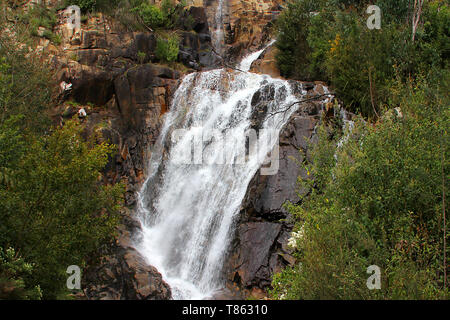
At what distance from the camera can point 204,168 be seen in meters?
16.5

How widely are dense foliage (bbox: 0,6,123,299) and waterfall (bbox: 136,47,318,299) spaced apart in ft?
10.8

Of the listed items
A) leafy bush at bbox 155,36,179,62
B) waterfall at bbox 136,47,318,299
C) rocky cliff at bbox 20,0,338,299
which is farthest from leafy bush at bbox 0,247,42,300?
leafy bush at bbox 155,36,179,62

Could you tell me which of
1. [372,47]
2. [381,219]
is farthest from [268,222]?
[372,47]

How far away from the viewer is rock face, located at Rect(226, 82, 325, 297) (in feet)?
39.1

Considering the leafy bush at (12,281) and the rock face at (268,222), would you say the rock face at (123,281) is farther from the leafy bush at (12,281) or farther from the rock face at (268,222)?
the leafy bush at (12,281)

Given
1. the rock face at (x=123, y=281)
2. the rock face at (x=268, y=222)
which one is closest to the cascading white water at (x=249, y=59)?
the rock face at (x=268, y=222)

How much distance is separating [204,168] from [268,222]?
465cm

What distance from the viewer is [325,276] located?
713cm

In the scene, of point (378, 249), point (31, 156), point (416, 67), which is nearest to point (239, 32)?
point (416, 67)

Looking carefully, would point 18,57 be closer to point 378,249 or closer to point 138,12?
point 138,12

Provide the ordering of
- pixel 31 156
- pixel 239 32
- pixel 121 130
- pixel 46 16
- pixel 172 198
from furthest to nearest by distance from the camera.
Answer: pixel 239 32 < pixel 46 16 < pixel 121 130 < pixel 172 198 < pixel 31 156

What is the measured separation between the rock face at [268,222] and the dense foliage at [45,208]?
4328 mm
